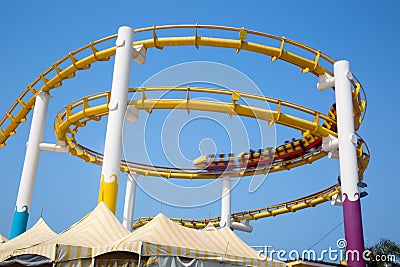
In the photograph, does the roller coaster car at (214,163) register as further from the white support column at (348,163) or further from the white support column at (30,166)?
the white support column at (30,166)

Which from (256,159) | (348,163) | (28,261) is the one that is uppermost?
(256,159)

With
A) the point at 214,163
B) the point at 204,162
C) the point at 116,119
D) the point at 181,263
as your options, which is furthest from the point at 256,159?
the point at 181,263

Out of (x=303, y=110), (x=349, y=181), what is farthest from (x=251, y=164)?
(x=349, y=181)

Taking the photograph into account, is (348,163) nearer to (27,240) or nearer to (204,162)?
(27,240)

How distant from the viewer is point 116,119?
13.2m

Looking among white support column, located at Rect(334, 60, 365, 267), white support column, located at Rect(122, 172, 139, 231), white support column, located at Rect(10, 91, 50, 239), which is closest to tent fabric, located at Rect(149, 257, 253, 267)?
white support column, located at Rect(334, 60, 365, 267)

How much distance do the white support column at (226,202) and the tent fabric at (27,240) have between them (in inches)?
365

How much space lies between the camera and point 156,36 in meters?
14.6

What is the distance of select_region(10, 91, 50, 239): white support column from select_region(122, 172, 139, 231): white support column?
4663mm

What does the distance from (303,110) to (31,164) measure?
10.4 m

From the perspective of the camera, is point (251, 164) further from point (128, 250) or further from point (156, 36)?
point (128, 250)

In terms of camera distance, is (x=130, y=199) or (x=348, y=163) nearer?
(x=348, y=163)

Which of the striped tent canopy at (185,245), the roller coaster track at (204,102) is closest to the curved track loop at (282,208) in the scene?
the roller coaster track at (204,102)

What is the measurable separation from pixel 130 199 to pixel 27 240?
32.0 feet
